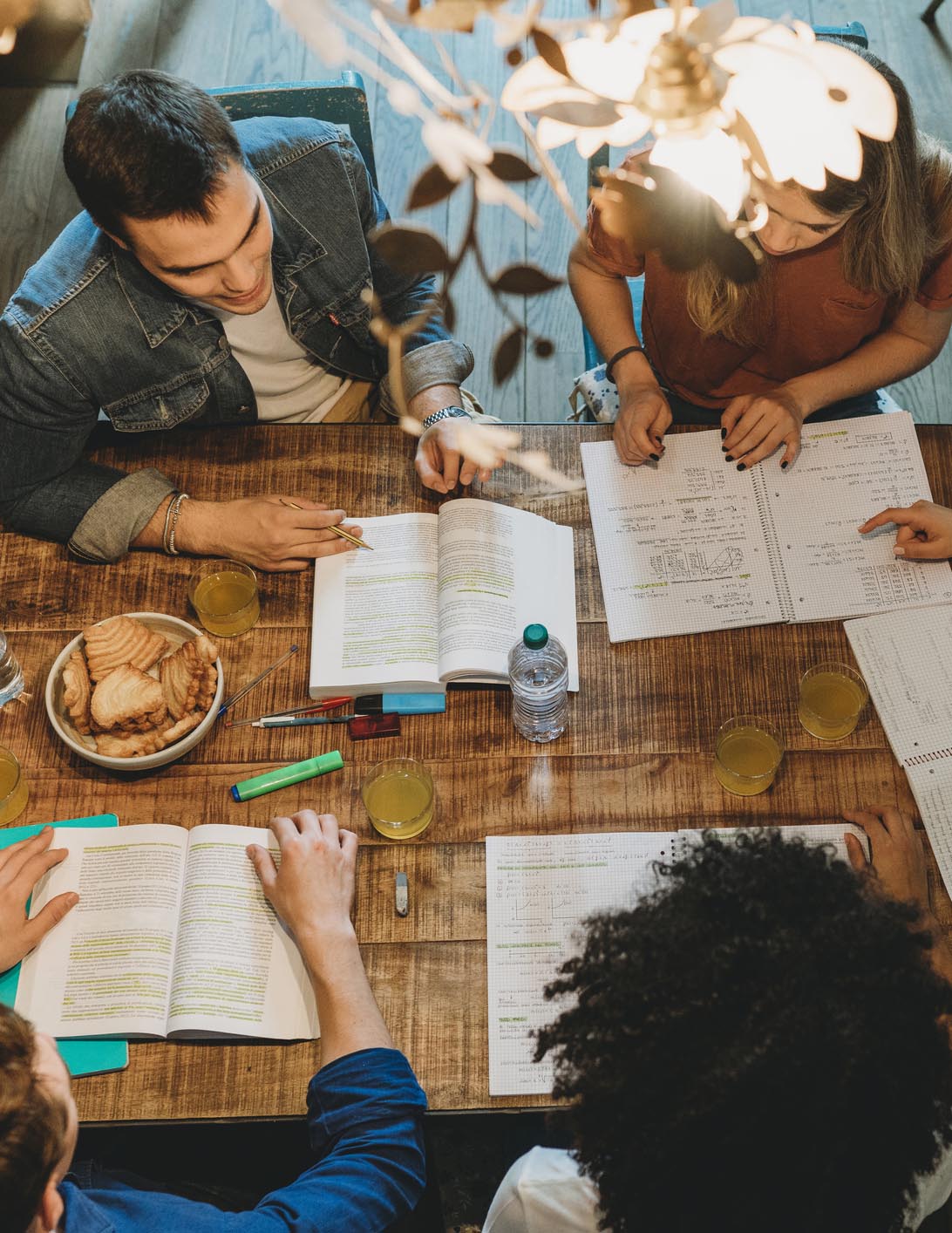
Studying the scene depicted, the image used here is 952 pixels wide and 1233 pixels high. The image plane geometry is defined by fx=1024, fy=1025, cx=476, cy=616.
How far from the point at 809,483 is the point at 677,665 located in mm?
418

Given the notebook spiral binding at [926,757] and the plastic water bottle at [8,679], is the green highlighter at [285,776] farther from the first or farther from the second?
the notebook spiral binding at [926,757]

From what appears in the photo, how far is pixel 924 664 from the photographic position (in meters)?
1.59

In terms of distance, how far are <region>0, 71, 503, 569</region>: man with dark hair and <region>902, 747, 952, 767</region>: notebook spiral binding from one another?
0.82 meters

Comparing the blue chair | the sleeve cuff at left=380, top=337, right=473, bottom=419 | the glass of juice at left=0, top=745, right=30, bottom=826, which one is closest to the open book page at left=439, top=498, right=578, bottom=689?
the sleeve cuff at left=380, top=337, right=473, bottom=419

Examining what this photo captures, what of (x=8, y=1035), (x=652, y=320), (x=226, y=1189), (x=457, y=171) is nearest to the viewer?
(x=457, y=171)

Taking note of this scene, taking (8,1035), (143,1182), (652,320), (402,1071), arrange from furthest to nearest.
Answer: (652,320)
(143,1182)
(402,1071)
(8,1035)

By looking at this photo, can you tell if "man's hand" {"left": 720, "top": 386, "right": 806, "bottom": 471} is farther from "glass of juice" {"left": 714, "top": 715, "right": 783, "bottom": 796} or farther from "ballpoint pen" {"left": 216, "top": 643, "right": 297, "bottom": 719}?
"ballpoint pen" {"left": 216, "top": 643, "right": 297, "bottom": 719}

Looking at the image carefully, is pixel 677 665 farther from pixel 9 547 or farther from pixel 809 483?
pixel 9 547

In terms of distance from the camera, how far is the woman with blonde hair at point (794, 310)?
63.0 inches

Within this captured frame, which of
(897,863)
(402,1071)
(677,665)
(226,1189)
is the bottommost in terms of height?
(226,1189)

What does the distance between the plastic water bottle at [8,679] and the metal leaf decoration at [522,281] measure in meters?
1.12

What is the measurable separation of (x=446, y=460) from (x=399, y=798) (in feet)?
1.89

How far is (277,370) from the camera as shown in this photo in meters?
2.02

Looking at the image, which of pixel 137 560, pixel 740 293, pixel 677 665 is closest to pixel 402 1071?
pixel 677 665
